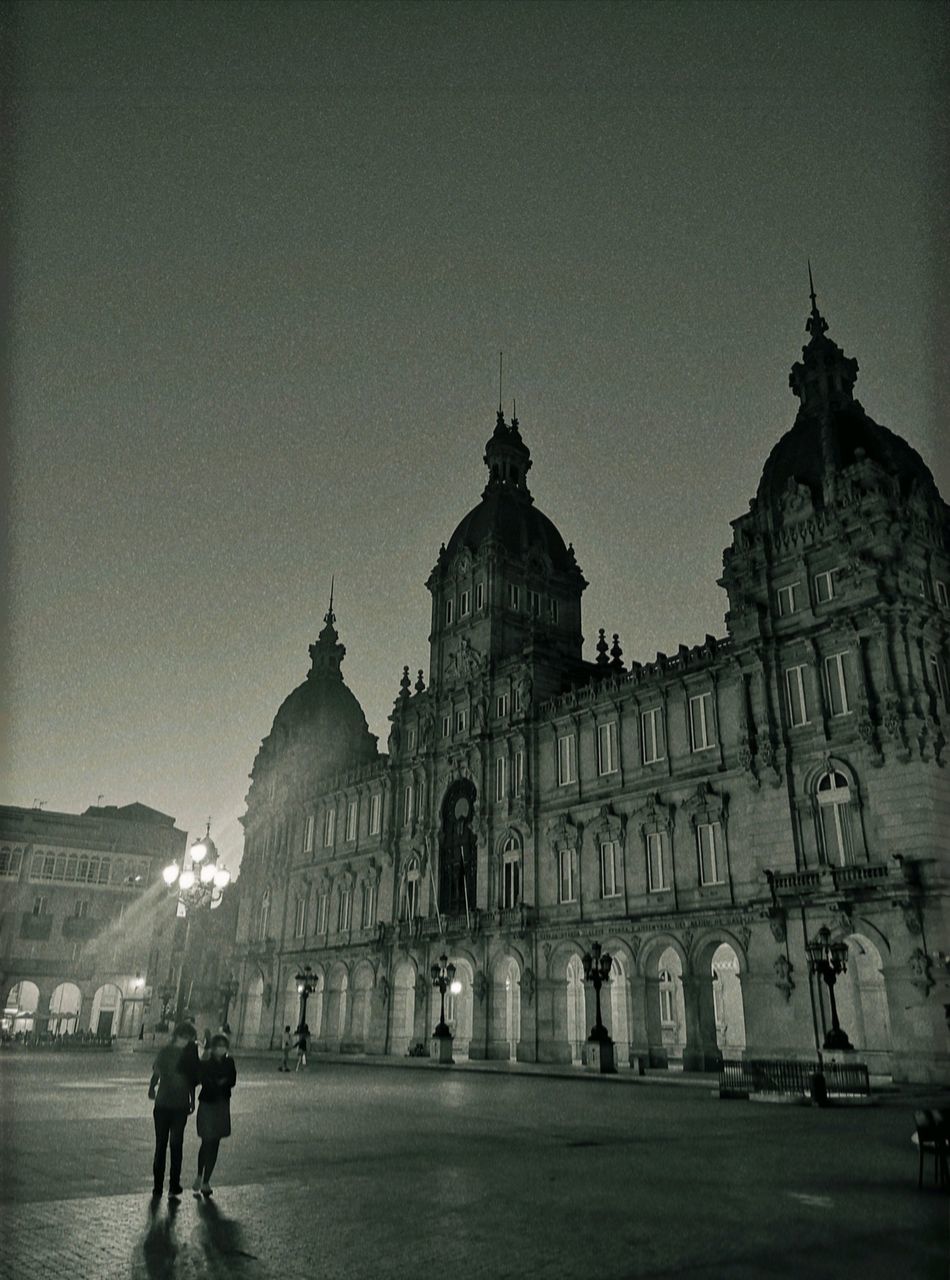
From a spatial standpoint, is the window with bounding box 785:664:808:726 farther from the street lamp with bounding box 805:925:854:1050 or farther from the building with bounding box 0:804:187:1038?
the building with bounding box 0:804:187:1038

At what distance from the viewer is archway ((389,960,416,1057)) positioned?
181ft

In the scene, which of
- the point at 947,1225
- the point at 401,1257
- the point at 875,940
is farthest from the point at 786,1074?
the point at 401,1257

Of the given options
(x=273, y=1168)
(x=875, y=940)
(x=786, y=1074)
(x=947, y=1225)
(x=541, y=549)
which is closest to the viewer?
(x=947, y=1225)

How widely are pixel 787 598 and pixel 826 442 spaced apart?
790cm

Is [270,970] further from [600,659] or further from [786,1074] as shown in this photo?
[786,1074]

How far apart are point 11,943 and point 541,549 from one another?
180 feet

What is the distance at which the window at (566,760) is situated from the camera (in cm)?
4912

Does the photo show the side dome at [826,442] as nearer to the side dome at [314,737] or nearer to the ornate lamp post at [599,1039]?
the ornate lamp post at [599,1039]

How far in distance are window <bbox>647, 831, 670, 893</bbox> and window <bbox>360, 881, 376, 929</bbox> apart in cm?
2363

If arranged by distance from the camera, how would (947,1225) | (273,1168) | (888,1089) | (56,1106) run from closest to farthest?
(947,1225)
(273,1168)
(56,1106)
(888,1089)

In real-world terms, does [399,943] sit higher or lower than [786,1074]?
higher

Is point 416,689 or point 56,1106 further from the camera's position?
point 416,689

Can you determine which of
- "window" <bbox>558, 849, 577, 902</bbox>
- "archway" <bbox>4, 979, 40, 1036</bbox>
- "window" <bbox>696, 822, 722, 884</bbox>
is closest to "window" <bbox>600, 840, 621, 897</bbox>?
"window" <bbox>558, 849, 577, 902</bbox>

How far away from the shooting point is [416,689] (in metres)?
62.7
